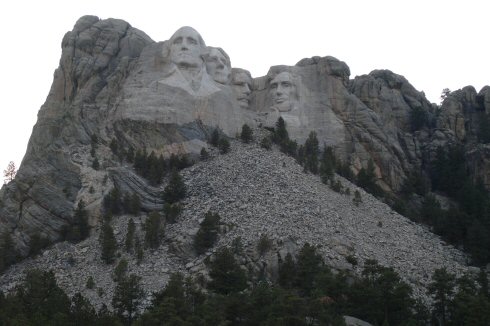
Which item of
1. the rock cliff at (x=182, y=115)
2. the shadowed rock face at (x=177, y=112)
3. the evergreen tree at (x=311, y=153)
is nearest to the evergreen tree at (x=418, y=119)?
the rock cliff at (x=182, y=115)

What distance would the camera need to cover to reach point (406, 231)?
6525cm

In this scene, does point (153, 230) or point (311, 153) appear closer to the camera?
point (153, 230)

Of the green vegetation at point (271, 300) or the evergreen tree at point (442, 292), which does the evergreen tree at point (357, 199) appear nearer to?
the green vegetation at point (271, 300)

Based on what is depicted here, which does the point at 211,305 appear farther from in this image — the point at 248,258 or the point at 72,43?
the point at 72,43

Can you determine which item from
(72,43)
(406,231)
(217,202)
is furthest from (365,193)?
(72,43)

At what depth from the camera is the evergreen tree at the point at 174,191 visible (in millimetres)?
62594

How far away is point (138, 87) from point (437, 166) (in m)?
22.2

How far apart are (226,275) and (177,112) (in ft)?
61.0

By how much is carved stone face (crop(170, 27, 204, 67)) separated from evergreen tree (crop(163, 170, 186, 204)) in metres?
11.2

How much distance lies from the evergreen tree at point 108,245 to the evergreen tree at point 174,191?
16.5ft

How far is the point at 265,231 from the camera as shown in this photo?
58312mm

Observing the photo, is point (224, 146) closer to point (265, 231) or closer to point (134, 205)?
point (134, 205)

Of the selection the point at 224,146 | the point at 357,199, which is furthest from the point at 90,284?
the point at 357,199

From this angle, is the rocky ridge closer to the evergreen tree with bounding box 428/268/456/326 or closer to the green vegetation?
the green vegetation
